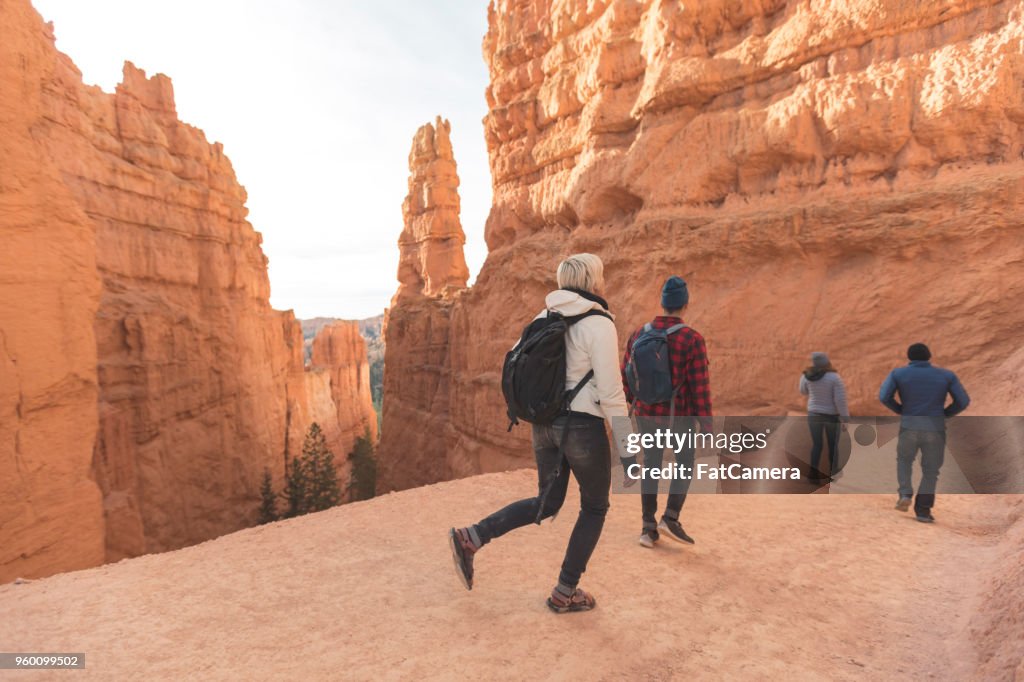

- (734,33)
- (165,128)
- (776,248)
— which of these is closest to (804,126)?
(776,248)

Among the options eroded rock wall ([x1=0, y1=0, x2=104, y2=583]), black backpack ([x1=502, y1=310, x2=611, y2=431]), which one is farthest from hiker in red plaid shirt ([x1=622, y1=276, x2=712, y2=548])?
eroded rock wall ([x1=0, y1=0, x2=104, y2=583])

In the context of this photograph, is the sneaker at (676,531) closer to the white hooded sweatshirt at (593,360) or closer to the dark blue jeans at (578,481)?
the dark blue jeans at (578,481)

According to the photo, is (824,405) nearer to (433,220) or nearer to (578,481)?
(578,481)

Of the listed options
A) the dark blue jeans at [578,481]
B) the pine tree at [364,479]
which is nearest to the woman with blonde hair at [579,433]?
the dark blue jeans at [578,481]

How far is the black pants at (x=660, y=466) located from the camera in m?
3.93

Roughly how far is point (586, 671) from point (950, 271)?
7.95 m

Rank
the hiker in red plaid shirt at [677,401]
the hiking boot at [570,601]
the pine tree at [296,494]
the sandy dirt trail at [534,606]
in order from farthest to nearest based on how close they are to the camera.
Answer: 1. the pine tree at [296,494]
2. the hiker in red plaid shirt at [677,401]
3. the hiking boot at [570,601]
4. the sandy dirt trail at [534,606]

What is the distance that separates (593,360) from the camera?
2.87 meters

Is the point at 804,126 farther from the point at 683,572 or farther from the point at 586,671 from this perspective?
the point at 586,671

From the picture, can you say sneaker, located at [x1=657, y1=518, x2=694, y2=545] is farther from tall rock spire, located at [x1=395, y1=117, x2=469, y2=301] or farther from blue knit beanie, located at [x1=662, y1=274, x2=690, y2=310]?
tall rock spire, located at [x1=395, y1=117, x2=469, y2=301]

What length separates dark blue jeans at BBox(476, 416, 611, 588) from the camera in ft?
9.50

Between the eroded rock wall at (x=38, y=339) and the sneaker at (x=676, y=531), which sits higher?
the eroded rock wall at (x=38, y=339)

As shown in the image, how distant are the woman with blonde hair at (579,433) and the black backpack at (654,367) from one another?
3.32 feet

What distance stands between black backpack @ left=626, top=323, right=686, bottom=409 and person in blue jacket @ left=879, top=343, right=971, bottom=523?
2.49m
